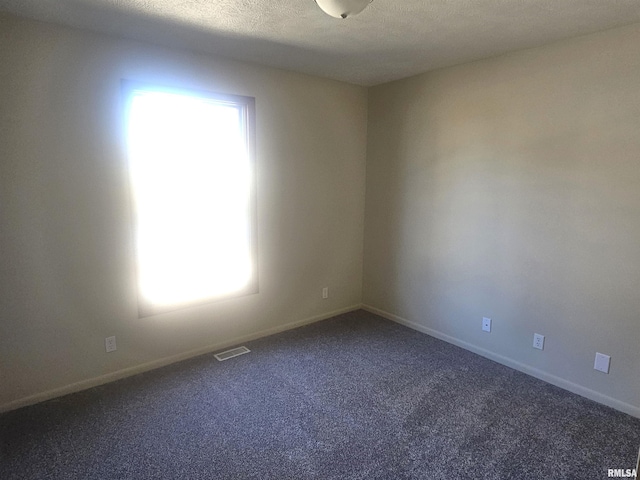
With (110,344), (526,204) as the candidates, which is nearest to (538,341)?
(526,204)

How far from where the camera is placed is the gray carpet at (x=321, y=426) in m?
2.03

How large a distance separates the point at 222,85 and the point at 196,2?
1.04 metres

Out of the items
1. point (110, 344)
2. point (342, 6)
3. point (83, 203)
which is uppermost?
point (342, 6)

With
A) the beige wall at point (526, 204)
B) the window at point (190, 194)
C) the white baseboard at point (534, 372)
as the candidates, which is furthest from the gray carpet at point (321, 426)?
the window at point (190, 194)

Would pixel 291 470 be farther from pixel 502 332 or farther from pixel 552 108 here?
pixel 552 108

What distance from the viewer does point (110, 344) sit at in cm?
284

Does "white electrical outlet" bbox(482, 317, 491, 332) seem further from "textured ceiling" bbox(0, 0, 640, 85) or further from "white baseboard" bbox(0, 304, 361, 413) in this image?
"textured ceiling" bbox(0, 0, 640, 85)

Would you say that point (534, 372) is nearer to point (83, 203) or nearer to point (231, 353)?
point (231, 353)

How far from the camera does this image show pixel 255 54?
3053 mm

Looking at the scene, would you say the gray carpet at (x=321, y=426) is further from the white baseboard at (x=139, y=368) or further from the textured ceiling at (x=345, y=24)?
the textured ceiling at (x=345, y=24)

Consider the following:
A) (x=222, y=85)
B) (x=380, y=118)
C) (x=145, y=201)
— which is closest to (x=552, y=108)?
(x=380, y=118)

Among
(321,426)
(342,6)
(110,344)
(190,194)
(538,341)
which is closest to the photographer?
(342,6)

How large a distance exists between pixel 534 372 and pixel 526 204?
1286 millimetres

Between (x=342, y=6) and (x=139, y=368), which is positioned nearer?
(x=342, y=6)
